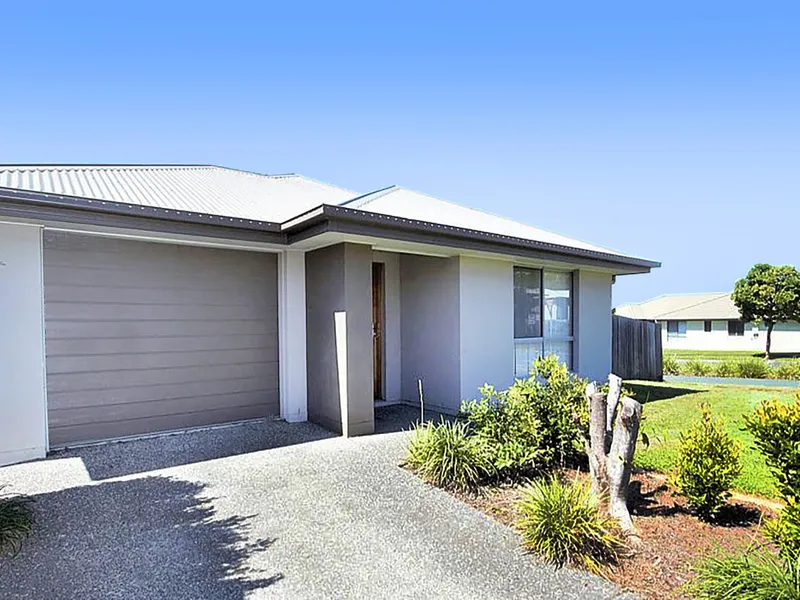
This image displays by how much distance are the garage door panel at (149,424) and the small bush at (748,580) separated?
6.30 metres

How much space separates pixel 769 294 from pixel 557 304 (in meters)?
27.7

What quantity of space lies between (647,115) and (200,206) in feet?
32.9

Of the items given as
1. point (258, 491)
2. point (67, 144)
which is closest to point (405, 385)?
point (258, 491)

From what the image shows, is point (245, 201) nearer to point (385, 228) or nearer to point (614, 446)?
point (385, 228)

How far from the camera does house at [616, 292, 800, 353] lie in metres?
35.0

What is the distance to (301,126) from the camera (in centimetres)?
1155

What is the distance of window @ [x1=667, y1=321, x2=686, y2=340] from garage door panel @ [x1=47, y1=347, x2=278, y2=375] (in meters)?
41.5

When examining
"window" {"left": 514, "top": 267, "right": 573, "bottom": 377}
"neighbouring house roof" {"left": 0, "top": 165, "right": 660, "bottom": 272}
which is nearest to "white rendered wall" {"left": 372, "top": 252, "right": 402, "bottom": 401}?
"neighbouring house roof" {"left": 0, "top": 165, "right": 660, "bottom": 272}

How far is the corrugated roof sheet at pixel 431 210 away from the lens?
806 cm

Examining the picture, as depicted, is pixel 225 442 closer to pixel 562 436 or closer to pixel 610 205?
pixel 562 436

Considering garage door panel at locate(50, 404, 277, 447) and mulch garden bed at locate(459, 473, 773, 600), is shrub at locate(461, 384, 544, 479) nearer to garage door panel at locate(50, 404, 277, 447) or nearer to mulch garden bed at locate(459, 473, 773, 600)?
mulch garden bed at locate(459, 473, 773, 600)

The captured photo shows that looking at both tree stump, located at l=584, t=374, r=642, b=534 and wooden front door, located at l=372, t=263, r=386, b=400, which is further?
wooden front door, located at l=372, t=263, r=386, b=400

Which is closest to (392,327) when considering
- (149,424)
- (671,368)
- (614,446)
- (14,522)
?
(149,424)

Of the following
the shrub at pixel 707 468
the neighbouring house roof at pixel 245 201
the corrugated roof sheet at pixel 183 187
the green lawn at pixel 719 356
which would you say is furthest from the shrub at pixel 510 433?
the green lawn at pixel 719 356
